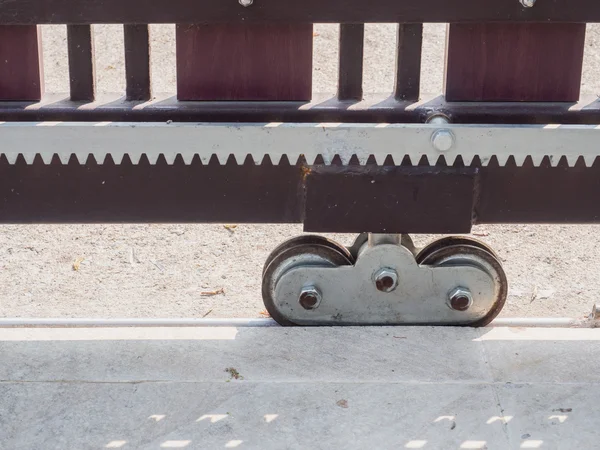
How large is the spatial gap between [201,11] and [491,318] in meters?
1.27

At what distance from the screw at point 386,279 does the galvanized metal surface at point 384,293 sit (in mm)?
19

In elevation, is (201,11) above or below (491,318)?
above

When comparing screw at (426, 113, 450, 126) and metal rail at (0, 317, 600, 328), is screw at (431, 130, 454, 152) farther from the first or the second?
metal rail at (0, 317, 600, 328)

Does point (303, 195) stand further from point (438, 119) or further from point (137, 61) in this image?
point (137, 61)

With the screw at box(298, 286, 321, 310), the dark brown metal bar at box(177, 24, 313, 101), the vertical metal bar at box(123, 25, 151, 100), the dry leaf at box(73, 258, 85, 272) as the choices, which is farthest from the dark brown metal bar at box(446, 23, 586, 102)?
the dry leaf at box(73, 258, 85, 272)

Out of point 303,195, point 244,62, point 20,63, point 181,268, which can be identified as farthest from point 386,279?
point 181,268

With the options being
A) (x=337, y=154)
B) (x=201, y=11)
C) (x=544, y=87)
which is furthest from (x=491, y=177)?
(x=201, y=11)

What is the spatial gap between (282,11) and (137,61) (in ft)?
1.51

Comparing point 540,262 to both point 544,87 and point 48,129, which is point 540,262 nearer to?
point 544,87

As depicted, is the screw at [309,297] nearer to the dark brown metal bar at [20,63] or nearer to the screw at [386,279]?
the screw at [386,279]

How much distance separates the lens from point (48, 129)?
261cm

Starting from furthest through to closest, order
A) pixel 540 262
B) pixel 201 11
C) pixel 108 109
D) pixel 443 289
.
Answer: pixel 540 262, pixel 443 289, pixel 108 109, pixel 201 11

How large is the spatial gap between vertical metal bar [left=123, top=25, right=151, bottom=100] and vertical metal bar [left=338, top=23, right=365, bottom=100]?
0.53 meters

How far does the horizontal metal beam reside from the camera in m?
2.75
